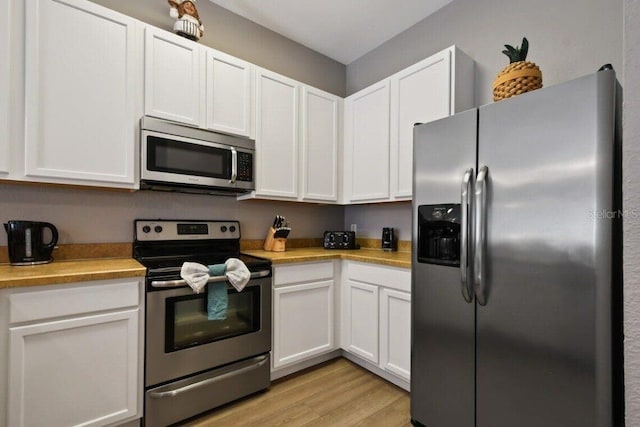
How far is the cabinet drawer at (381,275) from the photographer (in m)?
2.03

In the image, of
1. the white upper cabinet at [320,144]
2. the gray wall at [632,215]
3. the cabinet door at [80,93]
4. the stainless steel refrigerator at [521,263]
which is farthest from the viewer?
the white upper cabinet at [320,144]

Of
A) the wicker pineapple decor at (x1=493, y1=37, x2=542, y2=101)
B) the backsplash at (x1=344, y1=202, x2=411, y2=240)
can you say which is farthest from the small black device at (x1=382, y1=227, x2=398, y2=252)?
the wicker pineapple decor at (x1=493, y1=37, x2=542, y2=101)

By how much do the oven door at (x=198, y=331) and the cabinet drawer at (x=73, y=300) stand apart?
111 mm

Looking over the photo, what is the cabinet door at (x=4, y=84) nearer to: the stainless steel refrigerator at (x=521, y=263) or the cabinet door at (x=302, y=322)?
the cabinet door at (x=302, y=322)

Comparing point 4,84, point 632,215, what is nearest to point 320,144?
point 4,84

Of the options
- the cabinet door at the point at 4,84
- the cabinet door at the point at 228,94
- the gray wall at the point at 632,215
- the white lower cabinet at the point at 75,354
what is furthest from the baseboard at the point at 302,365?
the gray wall at the point at 632,215

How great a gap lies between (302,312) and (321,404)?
23.3 inches

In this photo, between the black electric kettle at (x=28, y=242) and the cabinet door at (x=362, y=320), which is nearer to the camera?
the black electric kettle at (x=28, y=242)

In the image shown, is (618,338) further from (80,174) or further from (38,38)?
(38,38)

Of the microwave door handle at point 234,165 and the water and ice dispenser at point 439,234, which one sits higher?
the microwave door handle at point 234,165

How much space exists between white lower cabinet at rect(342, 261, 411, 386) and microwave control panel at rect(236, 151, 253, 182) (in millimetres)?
1007

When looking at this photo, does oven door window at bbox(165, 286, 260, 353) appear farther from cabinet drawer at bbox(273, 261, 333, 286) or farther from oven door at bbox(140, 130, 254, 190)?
oven door at bbox(140, 130, 254, 190)

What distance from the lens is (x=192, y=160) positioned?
204 centimetres

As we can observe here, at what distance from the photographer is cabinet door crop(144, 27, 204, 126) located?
191 cm
